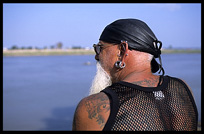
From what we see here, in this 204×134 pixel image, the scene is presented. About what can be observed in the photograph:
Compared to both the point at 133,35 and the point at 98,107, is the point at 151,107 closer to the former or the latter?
the point at 98,107

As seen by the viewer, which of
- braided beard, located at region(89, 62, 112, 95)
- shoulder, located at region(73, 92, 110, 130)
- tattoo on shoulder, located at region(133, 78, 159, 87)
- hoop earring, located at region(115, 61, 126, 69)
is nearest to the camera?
shoulder, located at region(73, 92, 110, 130)

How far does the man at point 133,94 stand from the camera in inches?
61.7

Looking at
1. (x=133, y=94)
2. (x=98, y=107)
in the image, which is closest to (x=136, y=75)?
(x=133, y=94)

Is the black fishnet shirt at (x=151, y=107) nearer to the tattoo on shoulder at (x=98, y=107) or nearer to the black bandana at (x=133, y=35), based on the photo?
the tattoo on shoulder at (x=98, y=107)

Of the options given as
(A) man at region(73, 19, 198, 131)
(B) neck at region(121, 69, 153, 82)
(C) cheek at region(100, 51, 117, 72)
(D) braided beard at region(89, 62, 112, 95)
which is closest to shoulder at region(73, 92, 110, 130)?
(A) man at region(73, 19, 198, 131)

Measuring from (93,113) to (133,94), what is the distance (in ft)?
0.87

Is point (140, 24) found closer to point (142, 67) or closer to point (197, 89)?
point (142, 67)

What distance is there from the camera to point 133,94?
1.62 metres

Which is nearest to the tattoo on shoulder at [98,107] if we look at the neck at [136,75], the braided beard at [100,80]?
the neck at [136,75]

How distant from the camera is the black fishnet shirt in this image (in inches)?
61.3

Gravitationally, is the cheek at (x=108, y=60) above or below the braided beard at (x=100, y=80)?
above

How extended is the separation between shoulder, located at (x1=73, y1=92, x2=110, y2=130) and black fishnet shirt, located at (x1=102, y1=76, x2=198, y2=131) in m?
0.03

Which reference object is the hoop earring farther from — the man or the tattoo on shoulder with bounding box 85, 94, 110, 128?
the tattoo on shoulder with bounding box 85, 94, 110, 128

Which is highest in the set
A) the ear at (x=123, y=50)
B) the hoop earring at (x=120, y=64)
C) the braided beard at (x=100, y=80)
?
the ear at (x=123, y=50)
